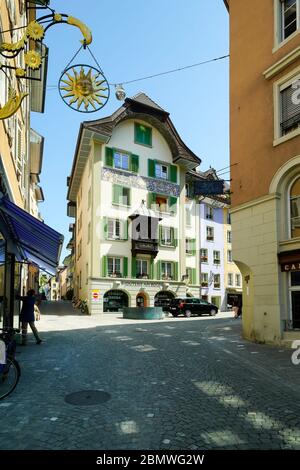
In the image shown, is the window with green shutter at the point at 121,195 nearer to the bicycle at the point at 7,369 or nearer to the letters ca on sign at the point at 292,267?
the letters ca on sign at the point at 292,267

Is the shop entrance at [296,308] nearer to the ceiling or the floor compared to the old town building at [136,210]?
nearer to the floor

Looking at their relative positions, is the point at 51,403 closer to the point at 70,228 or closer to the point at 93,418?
the point at 93,418

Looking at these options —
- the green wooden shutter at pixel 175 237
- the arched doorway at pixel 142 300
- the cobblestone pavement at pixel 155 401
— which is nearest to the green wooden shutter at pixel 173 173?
the green wooden shutter at pixel 175 237

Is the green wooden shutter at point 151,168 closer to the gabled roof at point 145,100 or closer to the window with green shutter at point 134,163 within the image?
the window with green shutter at point 134,163

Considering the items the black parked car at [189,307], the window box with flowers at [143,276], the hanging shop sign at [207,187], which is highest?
the hanging shop sign at [207,187]

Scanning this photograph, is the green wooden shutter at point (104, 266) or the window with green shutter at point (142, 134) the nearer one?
the green wooden shutter at point (104, 266)

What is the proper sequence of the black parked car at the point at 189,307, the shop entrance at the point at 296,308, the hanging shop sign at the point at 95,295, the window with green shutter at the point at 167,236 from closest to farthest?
the shop entrance at the point at 296,308
the black parked car at the point at 189,307
the hanging shop sign at the point at 95,295
the window with green shutter at the point at 167,236

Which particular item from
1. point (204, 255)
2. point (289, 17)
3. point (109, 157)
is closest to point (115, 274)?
point (109, 157)

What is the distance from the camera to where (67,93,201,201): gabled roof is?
31.5 meters

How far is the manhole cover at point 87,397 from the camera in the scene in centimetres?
621

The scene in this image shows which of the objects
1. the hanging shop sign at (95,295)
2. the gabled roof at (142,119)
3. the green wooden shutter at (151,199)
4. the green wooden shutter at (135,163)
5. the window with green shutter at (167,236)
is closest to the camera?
the hanging shop sign at (95,295)

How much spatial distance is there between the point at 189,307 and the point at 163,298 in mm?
4435

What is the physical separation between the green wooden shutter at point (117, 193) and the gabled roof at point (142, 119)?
150 inches

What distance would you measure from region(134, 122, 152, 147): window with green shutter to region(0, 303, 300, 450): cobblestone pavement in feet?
84.6
